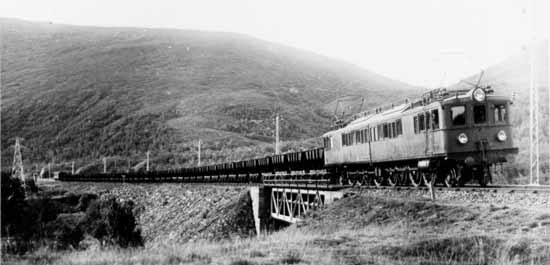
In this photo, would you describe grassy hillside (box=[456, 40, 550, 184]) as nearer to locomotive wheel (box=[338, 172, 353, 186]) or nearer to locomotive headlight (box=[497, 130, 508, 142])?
locomotive headlight (box=[497, 130, 508, 142])

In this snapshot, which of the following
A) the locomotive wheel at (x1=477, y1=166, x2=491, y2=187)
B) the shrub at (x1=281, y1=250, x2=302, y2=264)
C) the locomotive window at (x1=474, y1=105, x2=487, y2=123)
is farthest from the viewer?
the locomotive wheel at (x1=477, y1=166, x2=491, y2=187)

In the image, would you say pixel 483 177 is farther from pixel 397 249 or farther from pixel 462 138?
pixel 397 249

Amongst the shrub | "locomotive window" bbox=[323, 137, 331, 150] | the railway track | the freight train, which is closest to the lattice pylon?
the railway track

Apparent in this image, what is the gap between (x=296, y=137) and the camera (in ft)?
353

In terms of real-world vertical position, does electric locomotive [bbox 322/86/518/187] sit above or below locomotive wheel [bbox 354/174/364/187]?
above

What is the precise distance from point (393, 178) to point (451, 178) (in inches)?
186

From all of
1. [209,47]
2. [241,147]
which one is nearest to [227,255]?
[241,147]

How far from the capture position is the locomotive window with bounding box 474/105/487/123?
60.2 feet

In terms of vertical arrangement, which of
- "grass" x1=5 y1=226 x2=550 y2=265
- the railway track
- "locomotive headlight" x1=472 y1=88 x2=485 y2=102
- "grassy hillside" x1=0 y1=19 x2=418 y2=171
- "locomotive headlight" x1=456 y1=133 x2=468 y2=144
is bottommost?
"grass" x1=5 y1=226 x2=550 y2=265

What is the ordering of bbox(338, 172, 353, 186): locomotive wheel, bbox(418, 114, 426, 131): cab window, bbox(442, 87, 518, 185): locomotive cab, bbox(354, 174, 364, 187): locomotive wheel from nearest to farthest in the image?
bbox(442, 87, 518, 185): locomotive cab < bbox(418, 114, 426, 131): cab window < bbox(354, 174, 364, 187): locomotive wheel < bbox(338, 172, 353, 186): locomotive wheel

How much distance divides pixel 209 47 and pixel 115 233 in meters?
164

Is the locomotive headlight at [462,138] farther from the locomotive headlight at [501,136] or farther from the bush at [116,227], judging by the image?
the bush at [116,227]

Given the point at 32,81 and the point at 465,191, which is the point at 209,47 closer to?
the point at 32,81

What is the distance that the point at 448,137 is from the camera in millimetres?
17969
